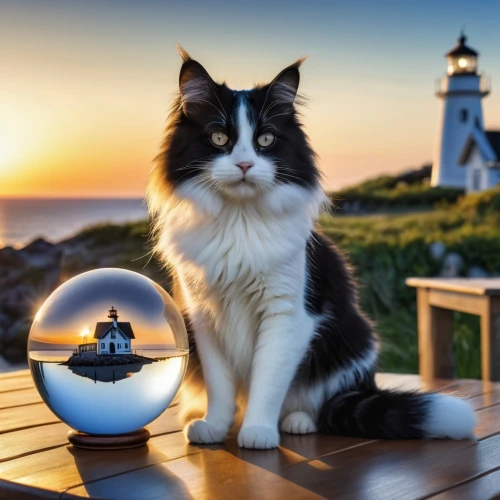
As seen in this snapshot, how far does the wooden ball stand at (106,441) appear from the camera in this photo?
165 cm

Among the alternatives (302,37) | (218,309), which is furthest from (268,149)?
(302,37)

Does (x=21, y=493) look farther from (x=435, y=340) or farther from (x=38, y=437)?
(x=435, y=340)

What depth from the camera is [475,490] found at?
1346 mm

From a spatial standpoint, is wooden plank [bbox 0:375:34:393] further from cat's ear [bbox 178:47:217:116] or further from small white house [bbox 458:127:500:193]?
small white house [bbox 458:127:500:193]

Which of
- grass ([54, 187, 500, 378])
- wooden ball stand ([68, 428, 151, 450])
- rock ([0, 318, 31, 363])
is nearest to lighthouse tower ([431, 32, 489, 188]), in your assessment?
grass ([54, 187, 500, 378])

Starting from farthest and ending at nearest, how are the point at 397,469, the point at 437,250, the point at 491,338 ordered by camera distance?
the point at 437,250 < the point at 491,338 < the point at 397,469

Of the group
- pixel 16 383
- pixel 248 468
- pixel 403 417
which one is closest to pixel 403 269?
pixel 16 383

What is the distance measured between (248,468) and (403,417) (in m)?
0.45

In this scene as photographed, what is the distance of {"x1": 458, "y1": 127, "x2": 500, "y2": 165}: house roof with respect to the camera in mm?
10555

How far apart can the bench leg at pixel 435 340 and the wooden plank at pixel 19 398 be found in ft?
5.28

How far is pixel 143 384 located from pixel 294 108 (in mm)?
788

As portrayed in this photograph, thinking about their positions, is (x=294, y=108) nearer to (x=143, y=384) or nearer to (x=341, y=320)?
(x=341, y=320)

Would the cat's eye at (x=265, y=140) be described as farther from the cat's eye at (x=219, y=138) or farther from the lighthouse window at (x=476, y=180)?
the lighthouse window at (x=476, y=180)

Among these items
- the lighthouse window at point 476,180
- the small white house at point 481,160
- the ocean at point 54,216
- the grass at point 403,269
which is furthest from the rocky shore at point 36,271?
the lighthouse window at point 476,180
